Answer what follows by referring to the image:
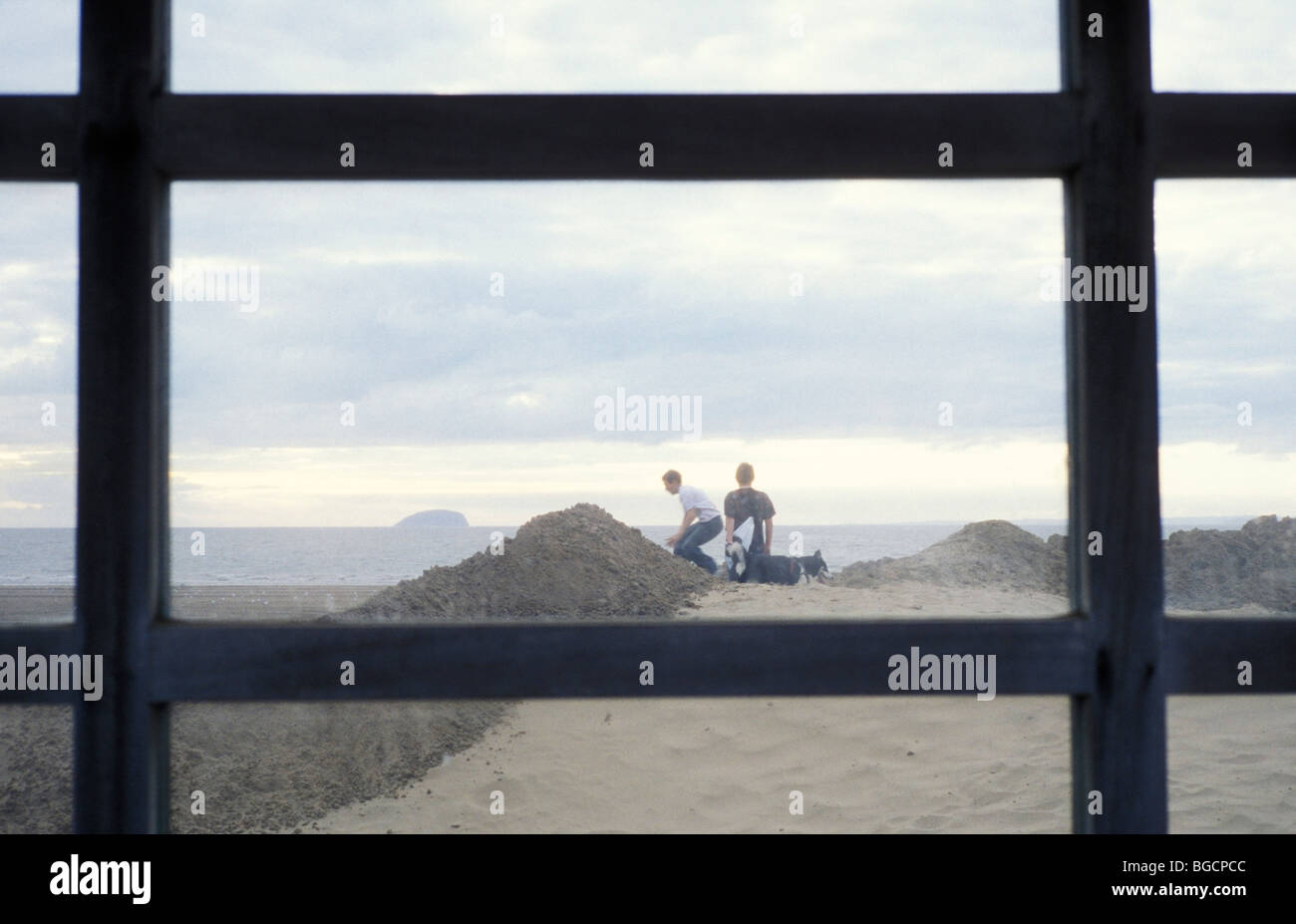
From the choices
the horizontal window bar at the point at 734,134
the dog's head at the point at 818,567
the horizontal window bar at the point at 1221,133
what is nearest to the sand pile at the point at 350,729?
the dog's head at the point at 818,567

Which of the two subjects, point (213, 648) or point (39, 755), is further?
point (39, 755)

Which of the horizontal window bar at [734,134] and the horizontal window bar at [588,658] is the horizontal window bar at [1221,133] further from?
the horizontal window bar at [588,658]

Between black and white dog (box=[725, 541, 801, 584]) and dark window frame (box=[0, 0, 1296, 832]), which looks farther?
black and white dog (box=[725, 541, 801, 584])

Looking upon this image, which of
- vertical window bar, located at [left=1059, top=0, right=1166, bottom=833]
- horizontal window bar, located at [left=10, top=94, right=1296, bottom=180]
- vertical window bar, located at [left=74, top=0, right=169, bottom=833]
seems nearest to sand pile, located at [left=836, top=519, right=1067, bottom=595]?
vertical window bar, located at [left=1059, top=0, right=1166, bottom=833]

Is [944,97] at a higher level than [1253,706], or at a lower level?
higher

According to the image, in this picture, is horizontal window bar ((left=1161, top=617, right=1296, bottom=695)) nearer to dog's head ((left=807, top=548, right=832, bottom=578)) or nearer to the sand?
the sand

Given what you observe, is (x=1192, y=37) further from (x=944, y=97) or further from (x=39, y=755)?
(x=39, y=755)
